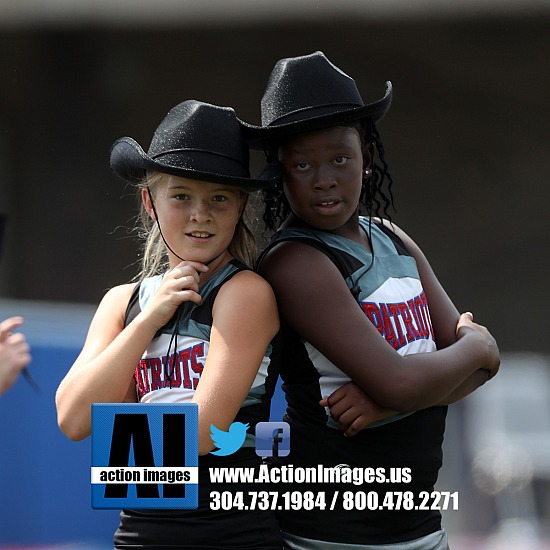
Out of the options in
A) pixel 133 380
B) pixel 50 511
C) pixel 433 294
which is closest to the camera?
pixel 133 380

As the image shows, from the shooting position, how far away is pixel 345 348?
2070 mm

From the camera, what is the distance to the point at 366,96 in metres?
5.99

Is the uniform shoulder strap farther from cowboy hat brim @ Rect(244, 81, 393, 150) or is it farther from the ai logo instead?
cowboy hat brim @ Rect(244, 81, 393, 150)

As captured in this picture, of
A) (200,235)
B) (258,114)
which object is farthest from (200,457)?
(258,114)

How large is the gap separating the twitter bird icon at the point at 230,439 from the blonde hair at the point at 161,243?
1.22 feet

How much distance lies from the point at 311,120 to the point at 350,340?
47 centimetres

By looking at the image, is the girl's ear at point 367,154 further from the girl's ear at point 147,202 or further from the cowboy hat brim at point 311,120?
the girl's ear at point 147,202

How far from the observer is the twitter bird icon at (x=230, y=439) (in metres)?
2.00

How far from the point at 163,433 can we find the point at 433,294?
2.34ft

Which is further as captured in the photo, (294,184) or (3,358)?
(294,184)

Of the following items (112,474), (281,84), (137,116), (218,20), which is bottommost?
(112,474)

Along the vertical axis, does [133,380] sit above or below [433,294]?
below

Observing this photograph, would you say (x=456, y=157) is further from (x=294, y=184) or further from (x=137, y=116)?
(x=294, y=184)

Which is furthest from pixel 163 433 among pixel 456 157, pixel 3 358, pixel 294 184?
pixel 456 157
